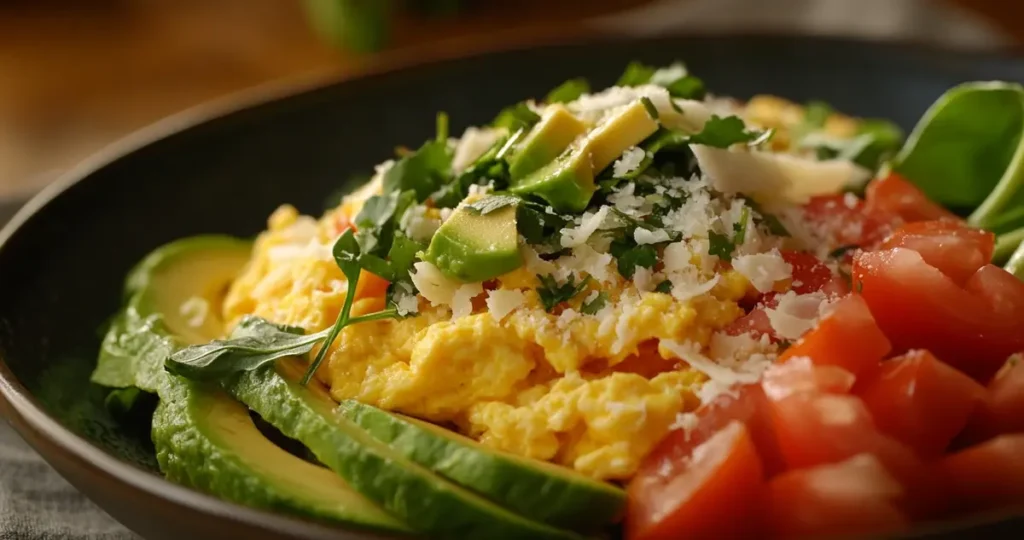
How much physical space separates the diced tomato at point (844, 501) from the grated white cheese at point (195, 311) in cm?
154

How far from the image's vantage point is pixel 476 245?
2.09 meters

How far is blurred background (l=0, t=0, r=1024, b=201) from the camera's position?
478 centimetres

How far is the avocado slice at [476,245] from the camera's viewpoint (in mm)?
2055

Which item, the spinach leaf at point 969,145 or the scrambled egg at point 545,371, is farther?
the spinach leaf at point 969,145

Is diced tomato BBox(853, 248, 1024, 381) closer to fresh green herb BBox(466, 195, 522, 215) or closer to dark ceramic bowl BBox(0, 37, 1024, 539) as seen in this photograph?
fresh green herb BBox(466, 195, 522, 215)

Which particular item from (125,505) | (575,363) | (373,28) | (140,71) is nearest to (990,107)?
(575,363)

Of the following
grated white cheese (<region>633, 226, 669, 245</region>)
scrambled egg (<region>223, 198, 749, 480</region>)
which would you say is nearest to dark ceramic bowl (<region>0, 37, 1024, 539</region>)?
scrambled egg (<region>223, 198, 749, 480</region>)

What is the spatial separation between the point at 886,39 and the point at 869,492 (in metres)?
2.55

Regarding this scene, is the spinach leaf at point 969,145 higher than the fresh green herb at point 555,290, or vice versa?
the fresh green herb at point 555,290

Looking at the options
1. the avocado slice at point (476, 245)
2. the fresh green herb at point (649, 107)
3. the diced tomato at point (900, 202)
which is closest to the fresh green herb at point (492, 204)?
the avocado slice at point (476, 245)

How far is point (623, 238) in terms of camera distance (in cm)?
212

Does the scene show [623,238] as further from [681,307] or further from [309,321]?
[309,321]

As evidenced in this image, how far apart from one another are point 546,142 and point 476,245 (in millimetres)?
336

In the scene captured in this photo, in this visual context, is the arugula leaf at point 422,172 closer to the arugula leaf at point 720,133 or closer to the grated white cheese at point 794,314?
the arugula leaf at point 720,133
